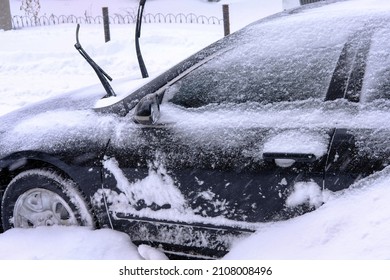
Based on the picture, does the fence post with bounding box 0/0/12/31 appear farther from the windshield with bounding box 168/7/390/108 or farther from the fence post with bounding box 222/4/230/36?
the windshield with bounding box 168/7/390/108

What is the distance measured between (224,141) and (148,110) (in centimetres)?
41

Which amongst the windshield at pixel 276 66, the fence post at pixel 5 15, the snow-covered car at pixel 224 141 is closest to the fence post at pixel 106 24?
the fence post at pixel 5 15

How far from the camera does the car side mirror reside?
2662 millimetres

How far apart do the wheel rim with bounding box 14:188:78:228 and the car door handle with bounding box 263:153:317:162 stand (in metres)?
1.17

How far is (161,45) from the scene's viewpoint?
11859mm

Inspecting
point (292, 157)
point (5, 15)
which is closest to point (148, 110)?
point (292, 157)

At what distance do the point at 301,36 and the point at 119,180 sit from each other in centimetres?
116

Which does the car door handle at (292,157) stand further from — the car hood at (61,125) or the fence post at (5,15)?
the fence post at (5,15)

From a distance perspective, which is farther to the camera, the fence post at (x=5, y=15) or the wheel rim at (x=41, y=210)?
the fence post at (x=5, y=15)

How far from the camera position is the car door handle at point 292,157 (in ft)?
7.45

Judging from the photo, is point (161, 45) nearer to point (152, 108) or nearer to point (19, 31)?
point (19, 31)

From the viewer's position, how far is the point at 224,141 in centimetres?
253

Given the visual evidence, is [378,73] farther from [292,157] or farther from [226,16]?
[226,16]

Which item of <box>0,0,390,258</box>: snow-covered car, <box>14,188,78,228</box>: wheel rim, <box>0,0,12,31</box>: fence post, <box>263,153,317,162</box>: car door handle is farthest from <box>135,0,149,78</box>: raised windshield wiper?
<box>0,0,12,31</box>: fence post
